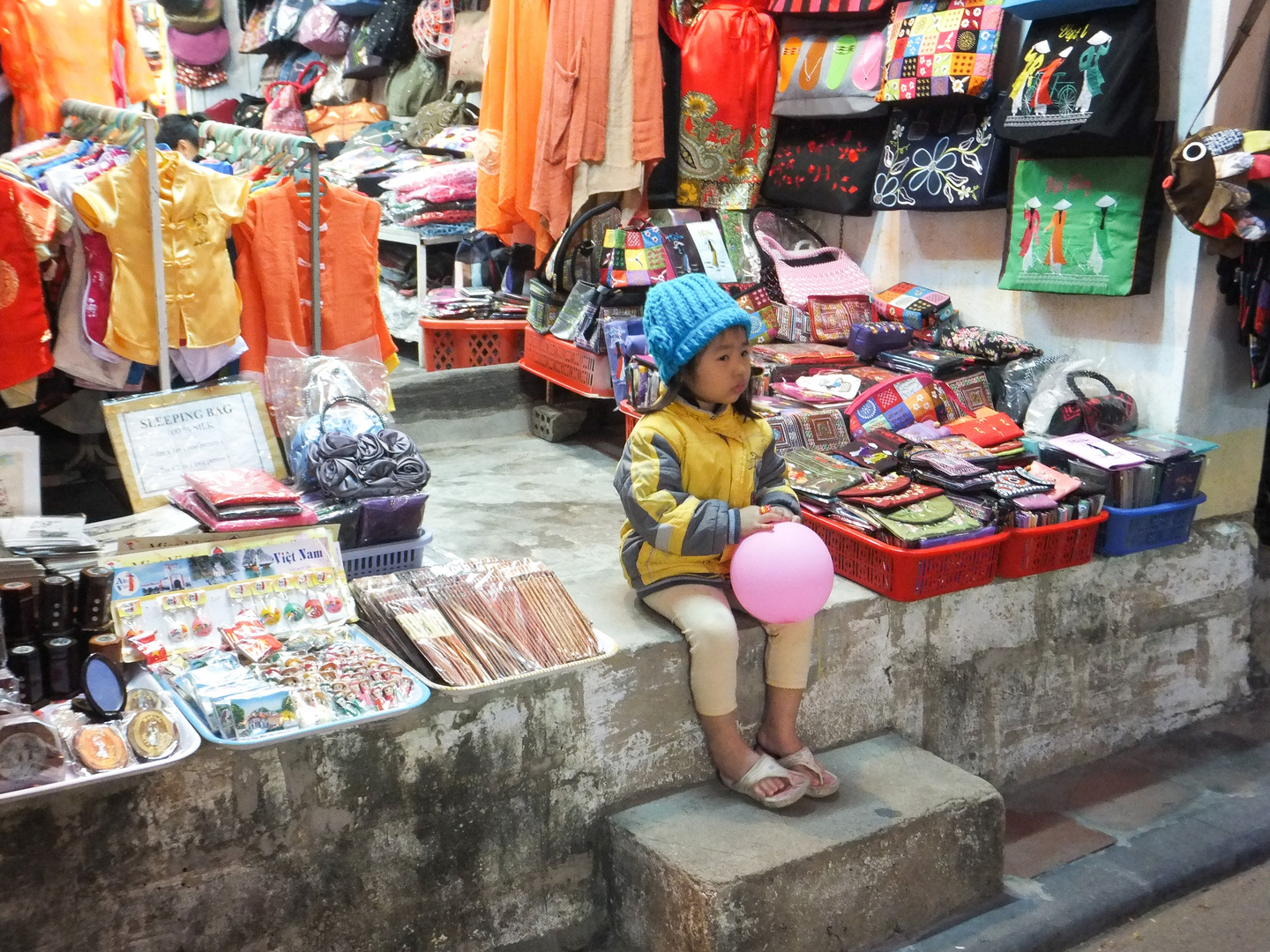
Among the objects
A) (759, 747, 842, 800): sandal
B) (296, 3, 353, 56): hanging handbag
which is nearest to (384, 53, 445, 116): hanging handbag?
(296, 3, 353, 56): hanging handbag

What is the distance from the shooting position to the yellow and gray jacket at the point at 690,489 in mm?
2934

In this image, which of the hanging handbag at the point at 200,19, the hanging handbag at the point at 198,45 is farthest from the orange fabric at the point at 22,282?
the hanging handbag at the point at 198,45

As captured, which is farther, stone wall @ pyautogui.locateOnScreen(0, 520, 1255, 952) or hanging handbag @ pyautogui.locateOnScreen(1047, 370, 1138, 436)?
hanging handbag @ pyautogui.locateOnScreen(1047, 370, 1138, 436)

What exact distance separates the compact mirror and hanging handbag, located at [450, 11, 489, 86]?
5053mm

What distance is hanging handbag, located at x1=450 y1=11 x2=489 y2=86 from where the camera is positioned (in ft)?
22.1

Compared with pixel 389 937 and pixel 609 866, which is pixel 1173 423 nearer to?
pixel 609 866

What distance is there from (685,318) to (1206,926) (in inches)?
82.4

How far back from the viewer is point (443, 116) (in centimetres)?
701

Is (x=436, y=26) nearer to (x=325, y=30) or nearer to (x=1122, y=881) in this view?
(x=325, y=30)

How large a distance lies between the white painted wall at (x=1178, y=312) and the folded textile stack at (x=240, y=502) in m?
2.85

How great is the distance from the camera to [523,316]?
591 cm

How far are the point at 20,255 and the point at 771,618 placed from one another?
2271 millimetres

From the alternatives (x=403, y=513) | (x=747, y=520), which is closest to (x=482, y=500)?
(x=403, y=513)

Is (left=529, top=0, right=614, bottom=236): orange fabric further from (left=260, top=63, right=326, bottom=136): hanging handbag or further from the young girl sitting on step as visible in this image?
(left=260, top=63, right=326, bottom=136): hanging handbag
